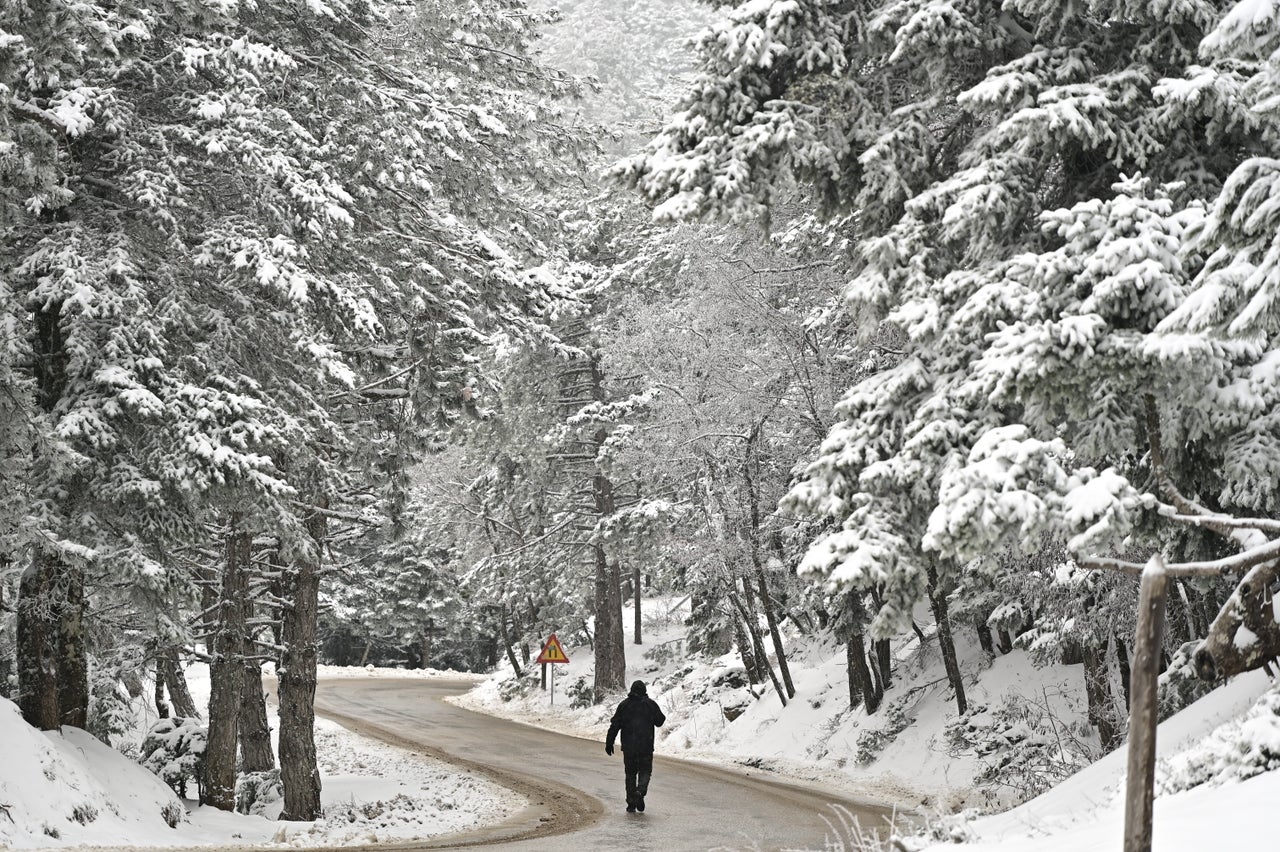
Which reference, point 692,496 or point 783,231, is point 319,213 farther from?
point 692,496

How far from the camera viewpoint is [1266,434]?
697 cm

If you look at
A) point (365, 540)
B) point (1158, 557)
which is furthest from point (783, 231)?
point (365, 540)

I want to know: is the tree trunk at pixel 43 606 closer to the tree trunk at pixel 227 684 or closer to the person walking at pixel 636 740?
the tree trunk at pixel 227 684

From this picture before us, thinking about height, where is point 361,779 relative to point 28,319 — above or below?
below

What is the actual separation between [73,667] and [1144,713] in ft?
36.2

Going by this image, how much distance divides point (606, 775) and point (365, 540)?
34.0m

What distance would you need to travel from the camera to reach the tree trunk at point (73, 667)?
36.3ft

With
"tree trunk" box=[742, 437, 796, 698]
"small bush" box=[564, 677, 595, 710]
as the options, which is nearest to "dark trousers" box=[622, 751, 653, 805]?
"tree trunk" box=[742, 437, 796, 698]

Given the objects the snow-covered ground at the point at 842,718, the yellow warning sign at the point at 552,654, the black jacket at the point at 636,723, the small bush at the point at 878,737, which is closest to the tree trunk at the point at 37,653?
the black jacket at the point at 636,723

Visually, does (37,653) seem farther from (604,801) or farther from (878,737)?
(878,737)

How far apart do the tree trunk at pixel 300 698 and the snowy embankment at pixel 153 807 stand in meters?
0.41

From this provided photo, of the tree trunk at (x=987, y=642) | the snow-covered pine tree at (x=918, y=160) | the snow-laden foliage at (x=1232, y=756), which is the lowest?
the tree trunk at (x=987, y=642)

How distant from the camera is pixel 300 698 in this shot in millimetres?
14023

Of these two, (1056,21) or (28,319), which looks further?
(28,319)
